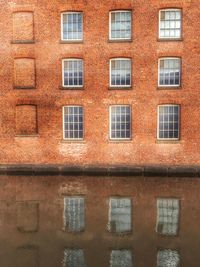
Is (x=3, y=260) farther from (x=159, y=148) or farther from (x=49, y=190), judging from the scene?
(x=159, y=148)

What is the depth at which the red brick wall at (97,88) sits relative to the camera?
72.8ft

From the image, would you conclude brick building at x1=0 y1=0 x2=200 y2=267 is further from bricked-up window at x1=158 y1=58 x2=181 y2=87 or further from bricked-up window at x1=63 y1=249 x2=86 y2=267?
bricked-up window at x1=63 y1=249 x2=86 y2=267

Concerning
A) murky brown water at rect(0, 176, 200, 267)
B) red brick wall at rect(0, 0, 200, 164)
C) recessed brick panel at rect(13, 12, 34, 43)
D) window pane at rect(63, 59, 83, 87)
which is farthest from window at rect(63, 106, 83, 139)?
recessed brick panel at rect(13, 12, 34, 43)

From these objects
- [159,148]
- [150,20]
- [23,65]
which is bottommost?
[159,148]

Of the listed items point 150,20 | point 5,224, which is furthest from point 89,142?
point 5,224

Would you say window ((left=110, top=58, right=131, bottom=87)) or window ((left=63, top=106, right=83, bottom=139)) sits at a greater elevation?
window ((left=110, top=58, right=131, bottom=87))

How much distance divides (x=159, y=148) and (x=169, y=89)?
10.9ft

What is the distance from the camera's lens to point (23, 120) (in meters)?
23.2

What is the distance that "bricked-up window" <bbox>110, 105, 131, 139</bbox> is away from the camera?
22766 mm

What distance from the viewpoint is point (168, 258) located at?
416 inches

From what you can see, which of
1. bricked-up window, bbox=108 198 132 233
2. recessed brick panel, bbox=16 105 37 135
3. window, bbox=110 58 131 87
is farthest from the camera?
recessed brick panel, bbox=16 105 37 135

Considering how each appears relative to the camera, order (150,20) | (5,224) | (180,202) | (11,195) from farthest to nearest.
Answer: (150,20)
(11,195)
(180,202)
(5,224)

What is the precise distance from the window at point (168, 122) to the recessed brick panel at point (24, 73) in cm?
752

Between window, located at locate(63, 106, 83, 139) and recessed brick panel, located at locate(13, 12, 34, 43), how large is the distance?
15.2 feet
